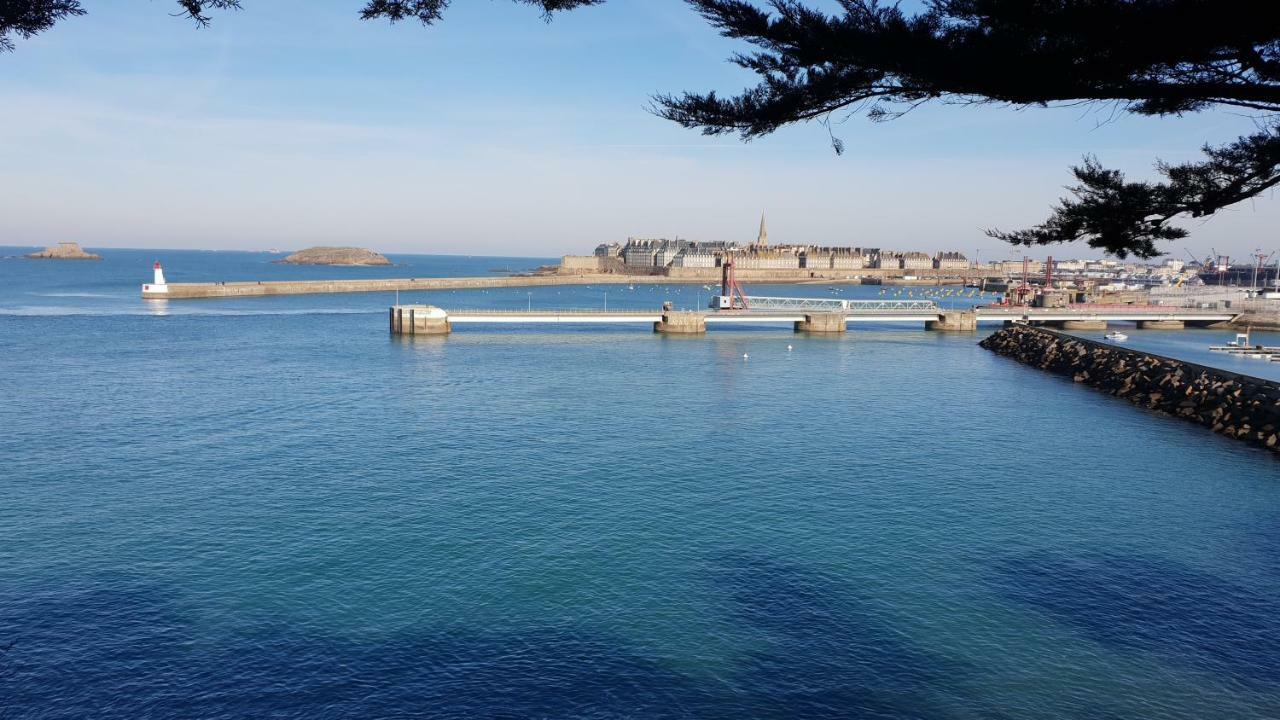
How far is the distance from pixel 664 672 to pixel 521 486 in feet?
38.0


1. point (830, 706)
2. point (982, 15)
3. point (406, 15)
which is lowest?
point (830, 706)

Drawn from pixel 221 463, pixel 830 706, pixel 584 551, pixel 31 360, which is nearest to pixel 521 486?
pixel 584 551

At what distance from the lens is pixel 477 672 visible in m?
14.0

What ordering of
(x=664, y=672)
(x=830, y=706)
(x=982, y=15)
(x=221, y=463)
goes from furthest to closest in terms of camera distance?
1. (x=221, y=463)
2. (x=664, y=672)
3. (x=830, y=706)
4. (x=982, y=15)

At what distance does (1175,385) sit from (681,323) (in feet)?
135

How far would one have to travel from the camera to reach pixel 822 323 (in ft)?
253

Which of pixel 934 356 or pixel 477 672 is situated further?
pixel 934 356

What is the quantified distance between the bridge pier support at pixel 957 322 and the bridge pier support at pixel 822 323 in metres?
12.3

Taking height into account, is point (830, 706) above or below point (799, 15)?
below

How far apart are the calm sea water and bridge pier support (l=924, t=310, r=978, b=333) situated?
42.4m

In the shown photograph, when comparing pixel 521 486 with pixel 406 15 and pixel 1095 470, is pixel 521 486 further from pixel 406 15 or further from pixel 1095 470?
pixel 1095 470

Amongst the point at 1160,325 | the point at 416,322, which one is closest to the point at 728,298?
the point at 416,322

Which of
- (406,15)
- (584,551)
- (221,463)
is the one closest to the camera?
(406,15)

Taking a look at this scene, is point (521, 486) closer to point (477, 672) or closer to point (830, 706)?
point (477, 672)
